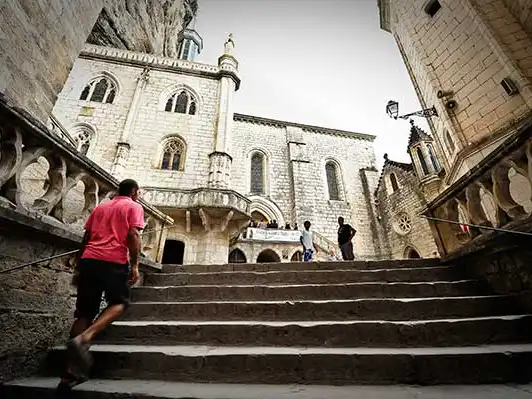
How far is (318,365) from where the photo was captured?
1.79 m

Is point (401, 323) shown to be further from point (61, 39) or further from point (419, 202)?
point (419, 202)

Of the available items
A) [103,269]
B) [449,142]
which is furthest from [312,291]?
Answer: [449,142]

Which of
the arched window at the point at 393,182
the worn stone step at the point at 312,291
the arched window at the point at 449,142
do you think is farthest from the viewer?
the arched window at the point at 393,182

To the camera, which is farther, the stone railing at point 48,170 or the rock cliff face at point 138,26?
the rock cliff face at point 138,26

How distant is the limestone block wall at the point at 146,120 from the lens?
11.4 meters

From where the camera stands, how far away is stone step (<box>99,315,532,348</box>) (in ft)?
6.65

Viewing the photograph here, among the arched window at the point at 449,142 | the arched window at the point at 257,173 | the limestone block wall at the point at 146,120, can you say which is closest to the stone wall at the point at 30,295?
the limestone block wall at the point at 146,120

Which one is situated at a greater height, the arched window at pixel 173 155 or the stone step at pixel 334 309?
the arched window at pixel 173 155

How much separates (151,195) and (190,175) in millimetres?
2421

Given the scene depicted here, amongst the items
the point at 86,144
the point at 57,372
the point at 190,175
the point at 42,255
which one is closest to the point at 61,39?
the point at 42,255

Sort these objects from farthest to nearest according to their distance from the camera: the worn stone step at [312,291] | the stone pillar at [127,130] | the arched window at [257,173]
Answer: the arched window at [257,173], the stone pillar at [127,130], the worn stone step at [312,291]

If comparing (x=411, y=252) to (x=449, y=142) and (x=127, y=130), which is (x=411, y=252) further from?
(x=127, y=130)

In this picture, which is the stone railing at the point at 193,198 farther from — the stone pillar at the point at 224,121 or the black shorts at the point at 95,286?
the black shorts at the point at 95,286

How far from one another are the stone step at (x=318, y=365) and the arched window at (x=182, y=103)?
13548 mm
